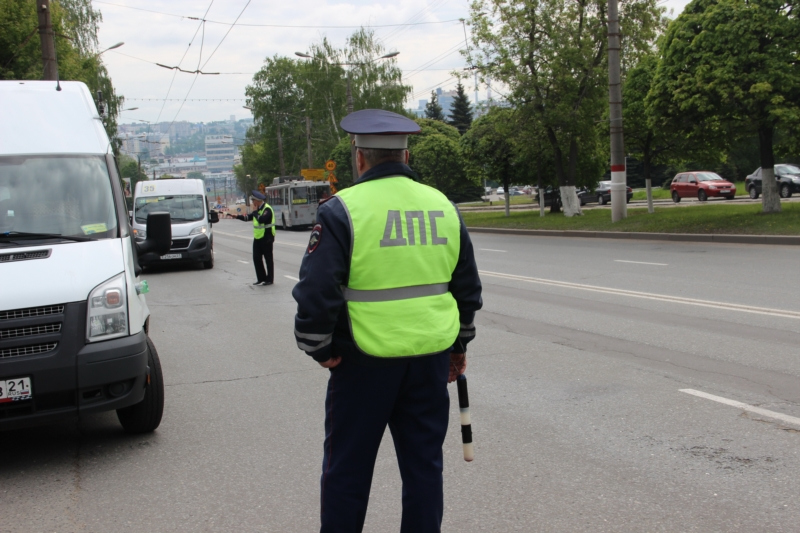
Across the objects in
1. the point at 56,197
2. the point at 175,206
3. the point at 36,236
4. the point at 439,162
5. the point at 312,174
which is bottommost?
the point at 36,236

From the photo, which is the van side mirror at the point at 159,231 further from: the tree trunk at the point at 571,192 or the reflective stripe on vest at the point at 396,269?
the tree trunk at the point at 571,192

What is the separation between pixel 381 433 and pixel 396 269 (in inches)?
24.3

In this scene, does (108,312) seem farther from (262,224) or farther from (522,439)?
(262,224)

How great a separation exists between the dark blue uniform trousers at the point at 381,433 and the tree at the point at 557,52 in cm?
2718

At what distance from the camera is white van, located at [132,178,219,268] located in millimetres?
19594

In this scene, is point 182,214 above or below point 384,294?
above

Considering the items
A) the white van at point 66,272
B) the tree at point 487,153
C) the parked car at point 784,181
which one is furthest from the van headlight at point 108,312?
the parked car at point 784,181

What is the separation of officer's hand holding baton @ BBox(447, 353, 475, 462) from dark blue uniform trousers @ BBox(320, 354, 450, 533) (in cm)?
19

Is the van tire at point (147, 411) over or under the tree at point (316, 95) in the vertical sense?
under

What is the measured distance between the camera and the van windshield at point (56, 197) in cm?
560

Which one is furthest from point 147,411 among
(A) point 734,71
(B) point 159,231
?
(A) point 734,71

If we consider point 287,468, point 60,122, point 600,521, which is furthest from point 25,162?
point 600,521

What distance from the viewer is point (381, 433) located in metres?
2.97

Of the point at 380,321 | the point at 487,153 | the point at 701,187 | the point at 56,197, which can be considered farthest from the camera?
the point at 701,187
